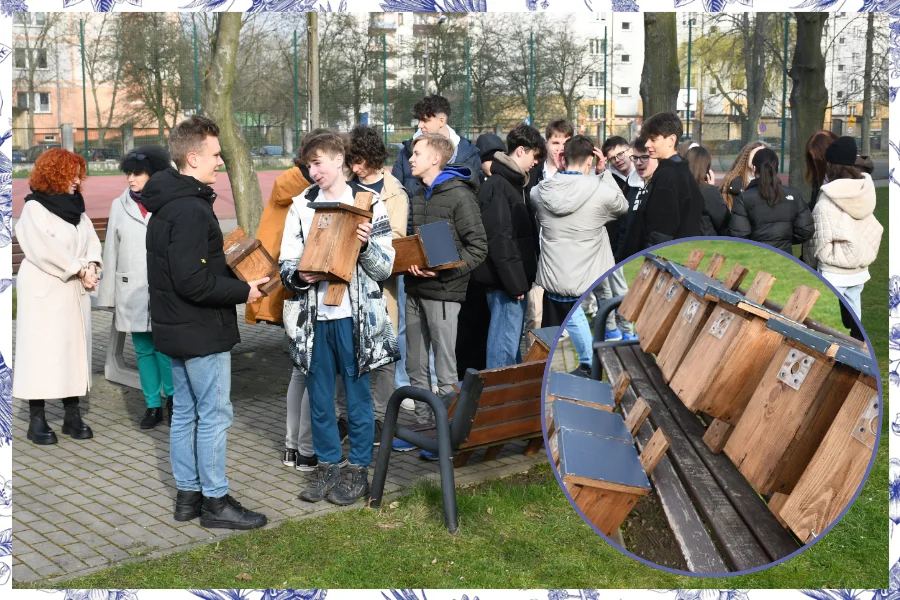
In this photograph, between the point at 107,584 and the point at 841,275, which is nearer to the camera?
the point at 107,584

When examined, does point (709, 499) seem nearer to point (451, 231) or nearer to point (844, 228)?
point (451, 231)

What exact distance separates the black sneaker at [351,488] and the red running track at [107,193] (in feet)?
62.7

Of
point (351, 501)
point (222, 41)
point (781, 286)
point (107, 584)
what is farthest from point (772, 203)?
point (222, 41)

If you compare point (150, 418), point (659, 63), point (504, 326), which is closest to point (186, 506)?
point (150, 418)

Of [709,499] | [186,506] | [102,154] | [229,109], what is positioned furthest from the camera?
[102,154]

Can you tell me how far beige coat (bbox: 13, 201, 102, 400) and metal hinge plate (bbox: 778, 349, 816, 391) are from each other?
16.2 feet

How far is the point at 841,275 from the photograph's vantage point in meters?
5.56

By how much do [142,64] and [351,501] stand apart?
1257 inches

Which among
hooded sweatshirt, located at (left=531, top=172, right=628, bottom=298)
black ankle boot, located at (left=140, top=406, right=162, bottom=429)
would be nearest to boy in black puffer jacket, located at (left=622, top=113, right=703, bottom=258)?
hooded sweatshirt, located at (left=531, top=172, right=628, bottom=298)

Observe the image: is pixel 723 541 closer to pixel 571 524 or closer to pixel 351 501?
pixel 571 524

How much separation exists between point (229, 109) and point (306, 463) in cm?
714

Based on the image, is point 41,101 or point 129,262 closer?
point 129,262

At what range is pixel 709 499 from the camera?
106 inches

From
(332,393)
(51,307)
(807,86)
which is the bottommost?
(332,393)
